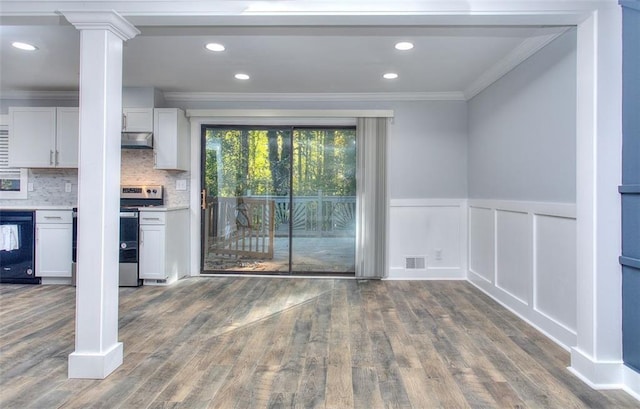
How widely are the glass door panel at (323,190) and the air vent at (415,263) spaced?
2.19ft

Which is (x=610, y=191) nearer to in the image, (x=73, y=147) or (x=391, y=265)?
(x=391, y=265)

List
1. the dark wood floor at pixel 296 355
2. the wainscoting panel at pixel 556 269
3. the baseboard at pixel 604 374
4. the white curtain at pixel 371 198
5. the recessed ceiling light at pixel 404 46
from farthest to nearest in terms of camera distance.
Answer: the white curtain at pixel 371 198 < the recessed ceiling light at pixel 404 46 < the wainscoting panel at pixel 556 269 < the baseboard at pixel 604 374 < the dark wood floor at pixel 296 355

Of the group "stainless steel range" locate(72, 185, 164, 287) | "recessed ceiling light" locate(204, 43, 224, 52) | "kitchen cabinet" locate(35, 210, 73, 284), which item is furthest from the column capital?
"kitchen cabinet" locate(35, 210, 73, 284)

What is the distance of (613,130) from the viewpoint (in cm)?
205

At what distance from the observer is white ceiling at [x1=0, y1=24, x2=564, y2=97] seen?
2.89m

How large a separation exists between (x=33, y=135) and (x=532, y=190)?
522 centimetres

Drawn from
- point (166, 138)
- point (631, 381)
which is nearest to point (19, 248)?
point (166, 138)

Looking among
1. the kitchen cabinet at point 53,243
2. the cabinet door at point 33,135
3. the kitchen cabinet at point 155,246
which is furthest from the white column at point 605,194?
the cabinet door at point 33,135

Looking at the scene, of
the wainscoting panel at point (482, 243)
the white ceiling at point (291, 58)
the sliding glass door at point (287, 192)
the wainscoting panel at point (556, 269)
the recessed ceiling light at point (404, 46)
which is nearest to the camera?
the wainscoting panel at point (556, 269)

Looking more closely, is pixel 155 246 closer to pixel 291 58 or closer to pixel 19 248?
pixel 19 248

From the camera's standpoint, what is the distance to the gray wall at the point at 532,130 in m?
2.62

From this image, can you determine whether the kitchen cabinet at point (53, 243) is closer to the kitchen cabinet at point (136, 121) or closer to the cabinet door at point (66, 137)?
the cabinet door at point (66, 137)

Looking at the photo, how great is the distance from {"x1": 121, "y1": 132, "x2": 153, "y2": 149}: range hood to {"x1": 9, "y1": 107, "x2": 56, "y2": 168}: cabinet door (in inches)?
35.3

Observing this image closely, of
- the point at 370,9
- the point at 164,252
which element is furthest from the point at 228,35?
the point at 164,252
